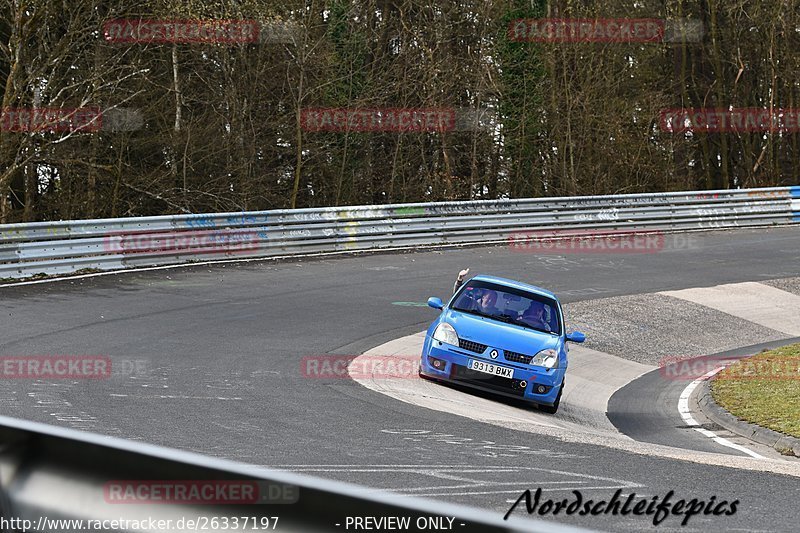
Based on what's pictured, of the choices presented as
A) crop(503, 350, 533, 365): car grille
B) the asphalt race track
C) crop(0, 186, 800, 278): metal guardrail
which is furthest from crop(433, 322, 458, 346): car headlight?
crop(0, 186, 800, 278): metal guardrail

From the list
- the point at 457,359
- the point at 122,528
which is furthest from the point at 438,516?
the point at 457,359

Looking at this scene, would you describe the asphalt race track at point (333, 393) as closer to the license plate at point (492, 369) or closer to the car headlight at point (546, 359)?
the car headlight at point (546, 359)

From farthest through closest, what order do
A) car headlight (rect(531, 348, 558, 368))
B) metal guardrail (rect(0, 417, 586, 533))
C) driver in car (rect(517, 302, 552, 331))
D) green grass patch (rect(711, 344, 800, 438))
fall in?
driver in car (rect(517, 302, 552, 331)), car headlight (rect(531, 348, 558, 368)), green grass patch (rect(711, 344, 800, 438)), metal guardrail (rect(0, 417, 586, 533))

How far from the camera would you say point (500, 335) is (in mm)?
12672

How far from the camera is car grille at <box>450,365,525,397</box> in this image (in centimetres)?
1243

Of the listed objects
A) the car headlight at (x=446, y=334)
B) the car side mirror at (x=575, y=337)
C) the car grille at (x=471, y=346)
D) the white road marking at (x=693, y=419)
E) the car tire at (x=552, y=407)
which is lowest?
the white road marking at (x=693, y=419)

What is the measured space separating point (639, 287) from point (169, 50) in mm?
14375

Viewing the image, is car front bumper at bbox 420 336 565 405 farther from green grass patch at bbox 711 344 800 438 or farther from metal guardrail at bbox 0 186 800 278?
metal guardrail at bbox 0 186 800 278

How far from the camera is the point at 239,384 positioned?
11.3 meters

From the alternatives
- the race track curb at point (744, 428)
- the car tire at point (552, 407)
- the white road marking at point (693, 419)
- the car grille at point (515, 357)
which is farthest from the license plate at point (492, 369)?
the race track curb at point (744, 428)

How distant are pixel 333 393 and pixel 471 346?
2072mm

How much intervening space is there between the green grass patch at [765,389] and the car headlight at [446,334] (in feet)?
11.8

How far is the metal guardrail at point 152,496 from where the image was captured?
281 cm

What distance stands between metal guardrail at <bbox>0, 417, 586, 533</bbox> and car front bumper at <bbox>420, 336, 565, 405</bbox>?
30.1ft
